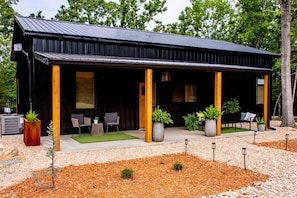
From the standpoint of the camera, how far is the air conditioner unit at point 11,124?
Answer: 31.2ft

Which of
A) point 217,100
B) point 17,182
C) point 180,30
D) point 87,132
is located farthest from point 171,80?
point 180,30

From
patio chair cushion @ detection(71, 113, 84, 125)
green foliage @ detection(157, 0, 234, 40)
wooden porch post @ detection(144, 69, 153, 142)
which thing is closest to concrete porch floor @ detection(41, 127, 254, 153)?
wooden porch post @ detection(144, 69, 153, 142)

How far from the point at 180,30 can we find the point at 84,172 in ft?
71.6

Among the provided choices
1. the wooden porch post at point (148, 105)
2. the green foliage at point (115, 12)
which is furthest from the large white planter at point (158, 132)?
the green foliage at point (115, 12)

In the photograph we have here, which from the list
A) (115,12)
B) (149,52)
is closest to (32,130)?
(149,52)

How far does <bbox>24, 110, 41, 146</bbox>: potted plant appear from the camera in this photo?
7.38 meters

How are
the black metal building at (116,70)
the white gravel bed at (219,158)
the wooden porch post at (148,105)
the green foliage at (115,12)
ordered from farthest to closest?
the green foliage at (115,12) < the black metal building at (116,70) < the wooden porch post at (148,105) < the white gravel bed at (219,158)

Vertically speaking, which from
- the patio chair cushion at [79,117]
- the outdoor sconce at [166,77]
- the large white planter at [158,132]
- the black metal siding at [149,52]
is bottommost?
the large white planter at [158,132]

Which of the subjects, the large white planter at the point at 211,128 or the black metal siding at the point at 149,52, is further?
the large white planter at the point at 211,128

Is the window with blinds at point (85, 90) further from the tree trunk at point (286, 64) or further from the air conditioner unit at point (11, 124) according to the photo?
the tree trunk at point (286, 64)

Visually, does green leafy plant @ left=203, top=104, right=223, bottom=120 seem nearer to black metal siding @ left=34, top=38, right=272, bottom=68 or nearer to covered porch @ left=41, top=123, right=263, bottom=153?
covered porch @ left=41, top=123, right=263, bottom=153

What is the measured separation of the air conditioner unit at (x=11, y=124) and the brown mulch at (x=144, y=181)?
533 centimetres

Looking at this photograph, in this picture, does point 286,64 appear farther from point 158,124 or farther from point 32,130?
point 32,130

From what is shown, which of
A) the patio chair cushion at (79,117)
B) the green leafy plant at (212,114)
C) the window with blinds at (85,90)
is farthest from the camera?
the window with blinds at (85,90)
